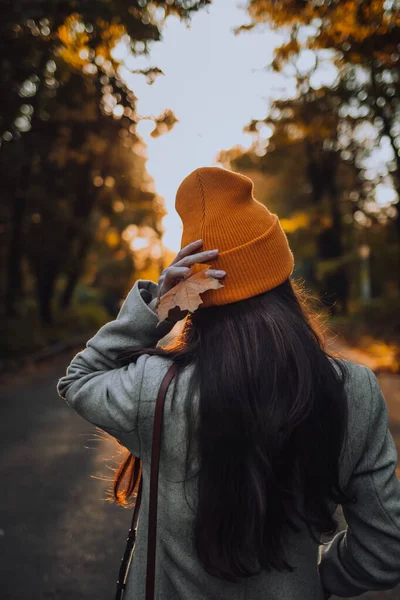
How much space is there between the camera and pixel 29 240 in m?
16.3

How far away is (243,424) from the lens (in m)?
1.42

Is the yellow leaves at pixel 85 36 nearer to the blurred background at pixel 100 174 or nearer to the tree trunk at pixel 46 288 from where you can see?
the blurred background at pixel 100 174

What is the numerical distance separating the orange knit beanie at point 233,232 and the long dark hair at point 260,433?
69 millimetres

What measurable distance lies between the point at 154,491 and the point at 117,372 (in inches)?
14.0

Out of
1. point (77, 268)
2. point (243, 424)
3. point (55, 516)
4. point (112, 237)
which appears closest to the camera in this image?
point (243, 424)

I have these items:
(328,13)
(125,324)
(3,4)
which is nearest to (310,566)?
(125,324)

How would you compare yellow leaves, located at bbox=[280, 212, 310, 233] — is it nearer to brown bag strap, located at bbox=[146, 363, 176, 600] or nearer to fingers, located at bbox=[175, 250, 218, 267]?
fingers, located at bbox=[175, 250, 218, 267]

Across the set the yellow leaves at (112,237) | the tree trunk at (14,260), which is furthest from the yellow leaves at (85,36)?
the yellow leaves at (112,237)

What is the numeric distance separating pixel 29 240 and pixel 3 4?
437 inches

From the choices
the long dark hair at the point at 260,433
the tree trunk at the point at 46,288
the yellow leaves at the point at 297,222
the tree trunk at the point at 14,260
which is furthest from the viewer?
the tree trunk at the point at 46,288

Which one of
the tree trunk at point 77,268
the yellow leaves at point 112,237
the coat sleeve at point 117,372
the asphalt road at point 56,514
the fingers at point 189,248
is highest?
the yellow leaves at point 112,237

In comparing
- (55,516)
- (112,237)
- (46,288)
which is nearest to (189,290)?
(55,516)

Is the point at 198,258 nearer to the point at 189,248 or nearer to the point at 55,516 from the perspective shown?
the point at 189,248

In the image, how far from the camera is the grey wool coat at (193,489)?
4.85ft
